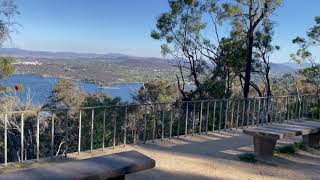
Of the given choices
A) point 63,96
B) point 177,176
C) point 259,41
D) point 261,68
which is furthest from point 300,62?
point 177,176

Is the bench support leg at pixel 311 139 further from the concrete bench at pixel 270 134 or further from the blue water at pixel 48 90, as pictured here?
the blue water at pixel 48 90

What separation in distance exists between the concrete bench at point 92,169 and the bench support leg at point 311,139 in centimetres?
428

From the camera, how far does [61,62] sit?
135 ft

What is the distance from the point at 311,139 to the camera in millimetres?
7711

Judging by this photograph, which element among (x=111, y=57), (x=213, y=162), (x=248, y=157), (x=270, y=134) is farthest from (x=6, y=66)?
(x=111, y=57)

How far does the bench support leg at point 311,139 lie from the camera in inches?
303

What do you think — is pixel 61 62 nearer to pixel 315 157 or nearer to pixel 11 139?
pixel 11 139

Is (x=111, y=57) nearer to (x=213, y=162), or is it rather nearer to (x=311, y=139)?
(x=311, y=139)

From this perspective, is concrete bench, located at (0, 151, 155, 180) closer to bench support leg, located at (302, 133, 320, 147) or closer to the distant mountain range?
bench support leg, located at (302, 133, 320, 147)

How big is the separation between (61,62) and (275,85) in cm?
2094

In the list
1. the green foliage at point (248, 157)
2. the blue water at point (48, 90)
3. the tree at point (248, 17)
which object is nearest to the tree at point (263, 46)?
the tree at point (248, 17)

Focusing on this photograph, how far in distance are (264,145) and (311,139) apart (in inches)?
60.3

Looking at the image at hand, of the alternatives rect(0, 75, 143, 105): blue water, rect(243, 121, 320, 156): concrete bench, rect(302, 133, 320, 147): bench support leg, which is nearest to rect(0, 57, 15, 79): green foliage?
rect(0, 75, 143, 105): blue water

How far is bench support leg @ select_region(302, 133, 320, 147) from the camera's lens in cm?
770
